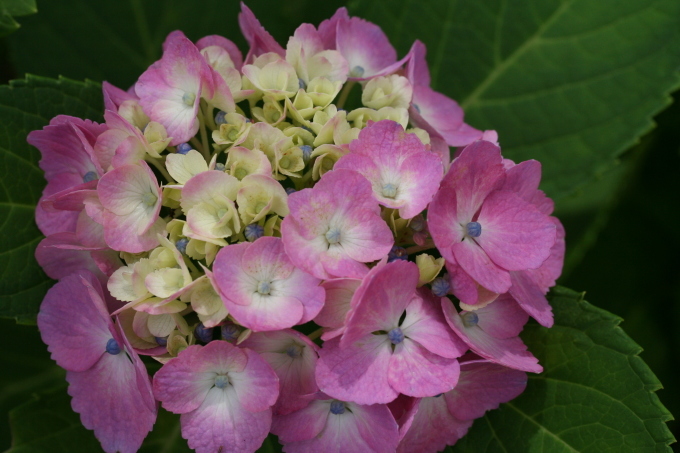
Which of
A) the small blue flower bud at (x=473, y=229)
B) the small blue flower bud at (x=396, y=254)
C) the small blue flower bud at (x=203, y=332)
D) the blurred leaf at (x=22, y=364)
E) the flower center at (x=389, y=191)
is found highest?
the flower center at (x=389, y=191)

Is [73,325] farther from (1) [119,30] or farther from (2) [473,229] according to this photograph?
(1) [119,30]

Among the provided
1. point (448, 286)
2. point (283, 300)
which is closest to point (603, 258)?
point (448, 286)

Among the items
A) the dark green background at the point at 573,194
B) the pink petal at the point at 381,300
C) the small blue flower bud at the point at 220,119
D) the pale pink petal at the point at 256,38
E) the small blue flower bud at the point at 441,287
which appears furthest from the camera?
A: the dark green background at the point at 573,194

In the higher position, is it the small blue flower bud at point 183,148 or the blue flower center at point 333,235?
the blue flower center at point 333,235

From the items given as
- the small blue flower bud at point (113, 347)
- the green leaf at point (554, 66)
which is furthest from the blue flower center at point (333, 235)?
the green leaf at point (554, 66)

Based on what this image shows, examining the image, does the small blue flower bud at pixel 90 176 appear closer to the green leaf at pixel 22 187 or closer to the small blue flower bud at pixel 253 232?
the green leaf at pixel 22 187

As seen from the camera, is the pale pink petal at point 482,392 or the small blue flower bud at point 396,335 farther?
the pale pink petal at point 482,392

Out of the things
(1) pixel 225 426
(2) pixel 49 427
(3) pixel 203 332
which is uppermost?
(3) pixel 203 332

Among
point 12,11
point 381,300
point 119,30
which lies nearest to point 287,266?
point 381,300
